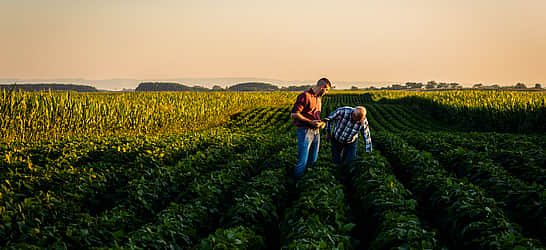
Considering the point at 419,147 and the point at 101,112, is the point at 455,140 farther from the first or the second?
the point at 101,112

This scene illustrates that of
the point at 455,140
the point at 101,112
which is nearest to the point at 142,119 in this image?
the point at 101,112

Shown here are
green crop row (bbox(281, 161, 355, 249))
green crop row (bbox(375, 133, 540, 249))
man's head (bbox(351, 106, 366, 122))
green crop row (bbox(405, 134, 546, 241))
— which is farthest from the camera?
man's head (bbox(351, 106, 366, 122))

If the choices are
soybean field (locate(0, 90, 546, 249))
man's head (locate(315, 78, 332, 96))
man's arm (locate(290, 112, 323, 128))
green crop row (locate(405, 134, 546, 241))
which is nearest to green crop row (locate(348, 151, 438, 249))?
soybean field (locate(0, 90, 546, 249))

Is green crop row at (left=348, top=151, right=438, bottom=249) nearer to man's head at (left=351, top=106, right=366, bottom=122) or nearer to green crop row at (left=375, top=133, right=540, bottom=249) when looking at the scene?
green crop row at (left=375, top=133, right=540, bottom=249)

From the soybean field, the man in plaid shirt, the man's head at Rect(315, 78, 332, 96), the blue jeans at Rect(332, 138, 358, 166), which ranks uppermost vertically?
the man's head at Rect(315, 78, 332, 96)

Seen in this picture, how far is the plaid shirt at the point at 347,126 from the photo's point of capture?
8391mm

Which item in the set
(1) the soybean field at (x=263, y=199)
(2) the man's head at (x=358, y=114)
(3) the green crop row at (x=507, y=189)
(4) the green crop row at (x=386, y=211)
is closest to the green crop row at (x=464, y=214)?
(1) the soybean field at (x=263, y=199)

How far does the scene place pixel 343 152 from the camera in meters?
9.50

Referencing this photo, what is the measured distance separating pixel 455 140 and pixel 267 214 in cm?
1215

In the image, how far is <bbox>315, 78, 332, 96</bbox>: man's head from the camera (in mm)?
Answer: 7422

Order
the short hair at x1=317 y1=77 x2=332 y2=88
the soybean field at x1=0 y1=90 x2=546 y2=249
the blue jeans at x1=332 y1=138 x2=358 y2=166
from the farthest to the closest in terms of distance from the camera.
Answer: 1. the blue jeans at x1=332 y1=138 x2=358 y2=166
2. the short hair at x1=317 y1=77 x2=332 y2=88
3. the soybean field at x1=0 y1=90 x2=546 y2=249

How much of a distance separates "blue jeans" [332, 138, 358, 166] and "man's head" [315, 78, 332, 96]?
2.04m

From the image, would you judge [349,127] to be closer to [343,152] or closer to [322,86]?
[343,152]

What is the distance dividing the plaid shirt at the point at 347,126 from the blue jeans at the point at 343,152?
0.41 metres
